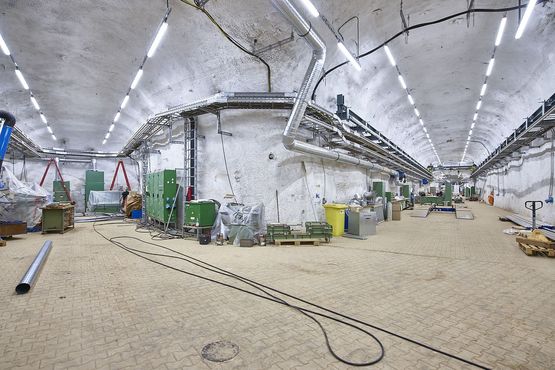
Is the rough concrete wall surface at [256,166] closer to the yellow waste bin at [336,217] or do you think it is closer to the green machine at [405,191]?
the yellow waste bin at [336,217]

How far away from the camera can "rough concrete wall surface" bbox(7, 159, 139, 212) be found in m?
17.0

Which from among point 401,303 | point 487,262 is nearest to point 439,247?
point 487,262

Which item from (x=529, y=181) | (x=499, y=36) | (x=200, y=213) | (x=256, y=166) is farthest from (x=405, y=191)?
→ (x=200, y=213)

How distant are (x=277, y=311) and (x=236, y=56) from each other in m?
7.51

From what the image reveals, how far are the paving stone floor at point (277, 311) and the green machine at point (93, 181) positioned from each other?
13029 millimetres

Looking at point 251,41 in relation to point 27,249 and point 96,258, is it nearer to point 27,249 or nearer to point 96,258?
point 96,258

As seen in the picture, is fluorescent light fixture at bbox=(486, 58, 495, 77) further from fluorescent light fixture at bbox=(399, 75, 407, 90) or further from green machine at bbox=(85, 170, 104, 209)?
green machine at bbox=(85, 170, 104, 209)

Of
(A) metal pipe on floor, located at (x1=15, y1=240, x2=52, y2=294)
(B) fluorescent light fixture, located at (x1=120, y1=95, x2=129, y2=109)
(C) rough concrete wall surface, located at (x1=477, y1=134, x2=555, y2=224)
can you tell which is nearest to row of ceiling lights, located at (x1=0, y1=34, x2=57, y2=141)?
(B) fluorescent light fixture, located at (x1=120, y1=95, x2=129, y2=109)

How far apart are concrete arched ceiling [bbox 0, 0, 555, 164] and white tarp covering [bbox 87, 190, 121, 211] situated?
15.5 ft

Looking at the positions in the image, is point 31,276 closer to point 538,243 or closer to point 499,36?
point 538,243

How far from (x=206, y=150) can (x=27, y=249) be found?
5.34 meters

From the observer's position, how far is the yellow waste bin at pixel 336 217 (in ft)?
28.6

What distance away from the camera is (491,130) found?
19.1 metres

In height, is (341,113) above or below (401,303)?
above
